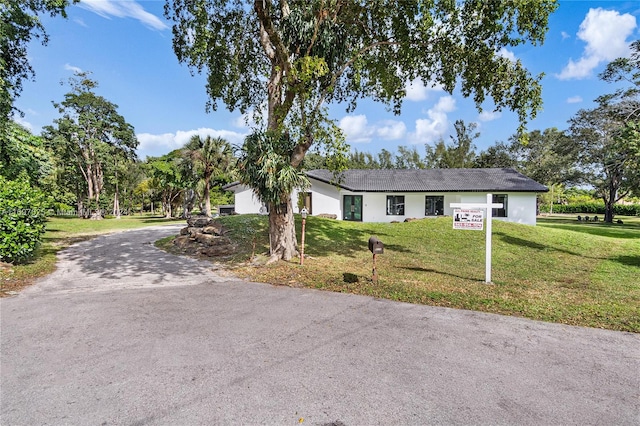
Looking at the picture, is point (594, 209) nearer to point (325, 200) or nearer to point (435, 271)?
point (325, 200)

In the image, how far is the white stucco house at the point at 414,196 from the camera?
21.1 m

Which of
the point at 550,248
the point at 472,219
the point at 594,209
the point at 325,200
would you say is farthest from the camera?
the point at 594,209

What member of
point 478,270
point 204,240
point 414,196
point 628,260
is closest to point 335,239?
point 204,240

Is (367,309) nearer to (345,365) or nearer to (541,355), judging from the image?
(345,365)

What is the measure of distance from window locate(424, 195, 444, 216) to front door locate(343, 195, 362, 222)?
4491 millimetres

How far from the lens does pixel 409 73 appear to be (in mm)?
10969

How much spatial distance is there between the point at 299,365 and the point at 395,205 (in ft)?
65.5

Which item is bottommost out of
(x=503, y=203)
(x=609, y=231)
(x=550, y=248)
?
(x=550, y=248)

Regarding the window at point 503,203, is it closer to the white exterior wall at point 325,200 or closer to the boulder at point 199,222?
the white exterior wall at point 325,200

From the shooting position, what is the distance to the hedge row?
1661 inches

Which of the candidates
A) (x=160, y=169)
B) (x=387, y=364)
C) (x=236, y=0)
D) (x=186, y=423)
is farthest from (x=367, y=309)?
(x=160, y=169)

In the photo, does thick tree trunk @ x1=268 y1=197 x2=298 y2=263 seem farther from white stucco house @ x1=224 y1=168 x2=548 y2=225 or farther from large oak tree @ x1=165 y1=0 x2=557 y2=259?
white stucco house @ x1=224 y1=168 x2=548 y2=225

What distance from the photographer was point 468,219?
7.51 metres

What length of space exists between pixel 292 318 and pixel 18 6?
14.3 m
